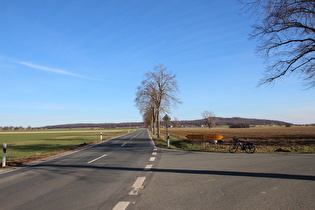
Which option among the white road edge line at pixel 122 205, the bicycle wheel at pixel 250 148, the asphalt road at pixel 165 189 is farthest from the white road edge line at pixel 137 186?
the bicycle wheel at pixel 250 148

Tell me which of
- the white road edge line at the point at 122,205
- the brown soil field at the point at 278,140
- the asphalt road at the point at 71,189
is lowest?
the brown soil field at the point at 278,140

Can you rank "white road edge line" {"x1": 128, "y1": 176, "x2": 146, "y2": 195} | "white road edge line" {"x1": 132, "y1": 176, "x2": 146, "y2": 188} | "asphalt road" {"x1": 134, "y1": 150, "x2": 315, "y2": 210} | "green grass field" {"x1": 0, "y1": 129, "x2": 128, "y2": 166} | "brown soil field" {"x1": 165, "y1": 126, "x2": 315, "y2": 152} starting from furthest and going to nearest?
"brown soil field" {"x1": 165, "y1": 126, "x2": 315, "y2": 152} < "green grass field" {"x1": 0, "y1": 129, "x2": 128, "y2": 166} < "white road edge line" {"x1": 132, "y1": 176, "x2": 146, "y2": 188} < "white road edge line" {"x1": 128, "y1": 176, "x2": 146, "y2": 195} < "asphalt road" {"x1": 134, "y1": 150, "x2": 315, "y2": 210}

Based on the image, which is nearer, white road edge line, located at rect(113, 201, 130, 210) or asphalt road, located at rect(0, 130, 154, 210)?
white road edge line, located at rect(113, 201, 130, 210)

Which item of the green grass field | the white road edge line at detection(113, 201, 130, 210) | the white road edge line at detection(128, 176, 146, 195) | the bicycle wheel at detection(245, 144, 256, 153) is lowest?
the green grass field

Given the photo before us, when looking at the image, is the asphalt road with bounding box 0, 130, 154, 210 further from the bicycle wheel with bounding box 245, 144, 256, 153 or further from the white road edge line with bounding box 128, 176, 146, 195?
the bicycle wheel with bounding box 245, 144, 256, 153

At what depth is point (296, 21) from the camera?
1280cm

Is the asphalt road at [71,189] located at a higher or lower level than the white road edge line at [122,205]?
lower

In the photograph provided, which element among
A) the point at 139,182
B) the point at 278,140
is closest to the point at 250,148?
the point at 139,182

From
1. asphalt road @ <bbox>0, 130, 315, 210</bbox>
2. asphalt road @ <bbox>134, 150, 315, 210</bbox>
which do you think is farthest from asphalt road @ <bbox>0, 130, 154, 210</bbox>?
asphalt road @ <bbox>134, 150, 315, 210</bbox>

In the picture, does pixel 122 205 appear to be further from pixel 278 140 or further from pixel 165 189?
pixel 278 140

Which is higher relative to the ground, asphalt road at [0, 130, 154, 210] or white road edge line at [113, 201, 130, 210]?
white road edge line at [113, 201, 130, 210]

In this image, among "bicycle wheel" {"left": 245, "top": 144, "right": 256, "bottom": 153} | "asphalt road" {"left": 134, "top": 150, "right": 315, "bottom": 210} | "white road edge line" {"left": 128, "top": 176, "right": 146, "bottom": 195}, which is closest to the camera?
"asphalt road" {"left": 134, "top": 150, "right": 315, "bottom": 210}

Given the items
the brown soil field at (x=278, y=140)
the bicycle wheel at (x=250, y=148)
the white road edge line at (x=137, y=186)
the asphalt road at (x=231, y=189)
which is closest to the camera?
the asphalt road at (x=231, y=189)

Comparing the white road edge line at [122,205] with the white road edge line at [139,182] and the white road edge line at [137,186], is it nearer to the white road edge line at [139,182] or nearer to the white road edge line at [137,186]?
the white road edge line at [137,186]
